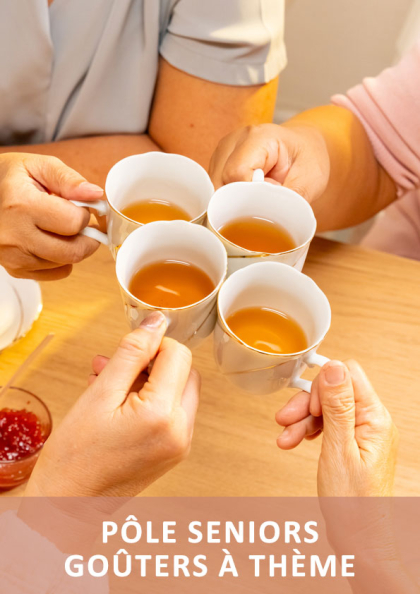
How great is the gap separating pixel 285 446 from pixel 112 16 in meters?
0.93

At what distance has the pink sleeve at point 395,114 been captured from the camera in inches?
44.9

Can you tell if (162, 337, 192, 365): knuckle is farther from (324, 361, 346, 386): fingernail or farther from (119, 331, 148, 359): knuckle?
(324, 361, 346, 386): fingernail

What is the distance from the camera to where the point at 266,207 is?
81cm

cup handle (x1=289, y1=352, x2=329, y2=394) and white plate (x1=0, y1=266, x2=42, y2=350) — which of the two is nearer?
cup handle (x1=289, y1=352, x2=329, y2=394)

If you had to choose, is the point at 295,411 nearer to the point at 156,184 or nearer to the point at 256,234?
the point at 256,234

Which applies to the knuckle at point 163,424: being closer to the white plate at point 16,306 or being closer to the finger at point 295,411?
the finger at point 295,411

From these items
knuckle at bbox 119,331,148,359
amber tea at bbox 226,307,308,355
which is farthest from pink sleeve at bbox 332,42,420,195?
knuckle at bbox 119,331,148,359

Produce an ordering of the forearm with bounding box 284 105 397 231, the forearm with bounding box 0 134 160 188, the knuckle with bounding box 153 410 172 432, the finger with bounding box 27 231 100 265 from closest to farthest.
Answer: the knuckle with bounding box 153 410 172 432, the finger with bounding box 27 231 100 265, the forearm with bounding box 284 105 397 231, the forearm with bounding box 0 134 160 188

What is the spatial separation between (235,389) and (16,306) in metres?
0.37

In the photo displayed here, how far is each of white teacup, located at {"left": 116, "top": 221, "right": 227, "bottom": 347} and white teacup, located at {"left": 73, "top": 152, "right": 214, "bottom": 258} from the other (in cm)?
4

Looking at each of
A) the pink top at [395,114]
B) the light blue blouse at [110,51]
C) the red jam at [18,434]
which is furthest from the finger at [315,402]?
the light blue blouse at [110,51]

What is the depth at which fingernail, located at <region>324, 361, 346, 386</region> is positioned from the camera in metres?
0.63

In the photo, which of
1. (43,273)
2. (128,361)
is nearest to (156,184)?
(43,273)

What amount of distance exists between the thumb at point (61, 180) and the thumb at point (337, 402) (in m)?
0.37
